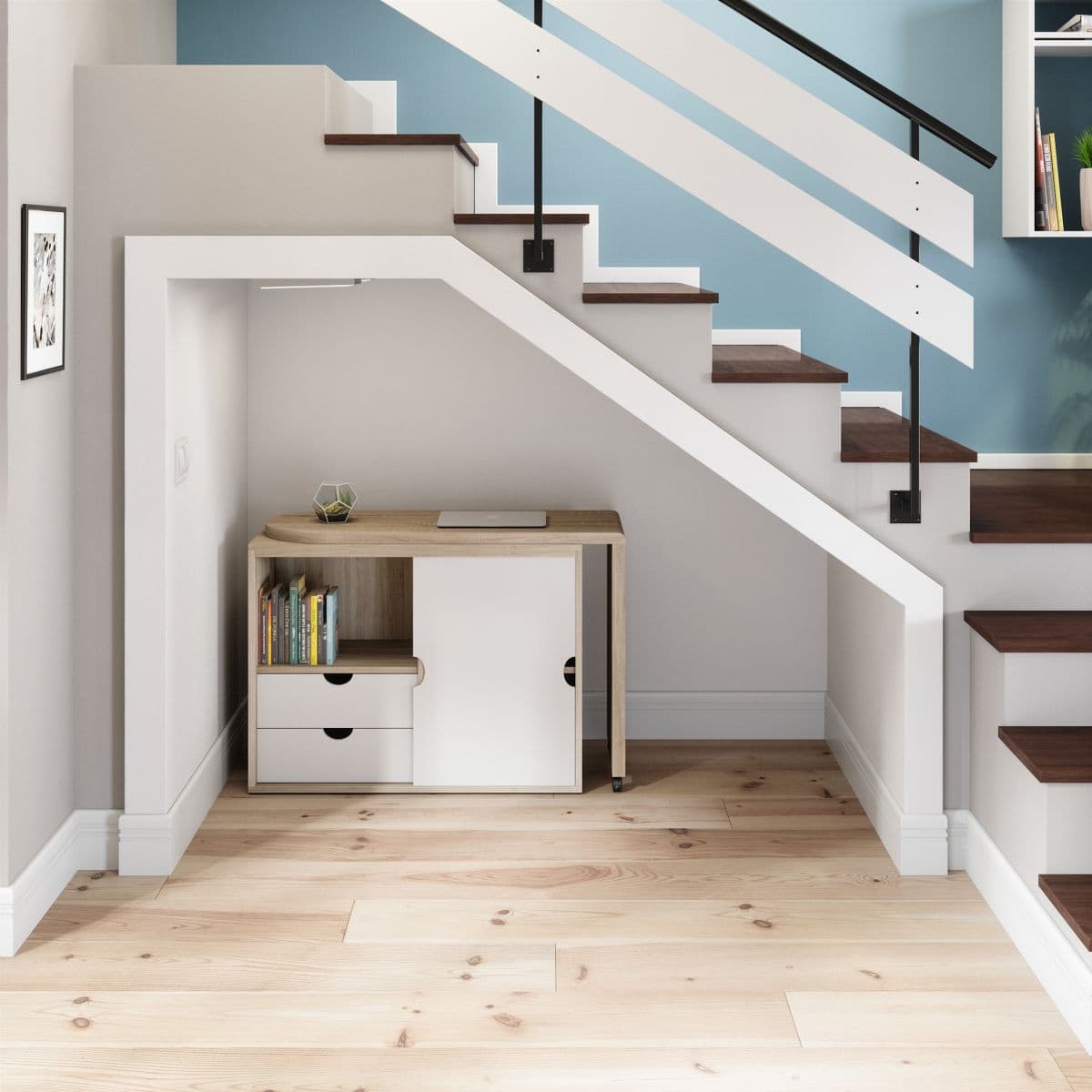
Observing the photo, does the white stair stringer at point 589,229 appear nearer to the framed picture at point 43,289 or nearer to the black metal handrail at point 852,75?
the black metal handrail at point 852,75

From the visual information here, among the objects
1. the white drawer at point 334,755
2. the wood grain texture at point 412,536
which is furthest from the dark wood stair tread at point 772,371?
the white drawer at point 334,755

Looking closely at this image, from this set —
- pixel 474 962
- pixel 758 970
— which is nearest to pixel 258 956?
pixel 474 962

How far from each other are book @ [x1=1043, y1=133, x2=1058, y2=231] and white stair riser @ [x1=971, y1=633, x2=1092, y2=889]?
1556 millimetres

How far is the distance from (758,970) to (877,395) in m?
2.12

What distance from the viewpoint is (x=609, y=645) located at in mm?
3947

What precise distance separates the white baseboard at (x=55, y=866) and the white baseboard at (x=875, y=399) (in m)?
2.50

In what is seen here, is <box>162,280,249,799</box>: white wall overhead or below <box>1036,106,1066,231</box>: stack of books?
below

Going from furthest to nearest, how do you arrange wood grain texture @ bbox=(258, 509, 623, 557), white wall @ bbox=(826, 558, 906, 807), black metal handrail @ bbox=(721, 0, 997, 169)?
1. wood grain texture @ bbox=(258, 509, 623, 557)
2. white wall @ bbox=(826, 558, 906, 807)
3. black metal handrail @ bbox=(721, 0, 997, 169)

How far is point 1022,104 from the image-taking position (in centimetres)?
404

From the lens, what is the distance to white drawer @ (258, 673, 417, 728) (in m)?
3.82

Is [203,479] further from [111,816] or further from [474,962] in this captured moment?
[474,962]

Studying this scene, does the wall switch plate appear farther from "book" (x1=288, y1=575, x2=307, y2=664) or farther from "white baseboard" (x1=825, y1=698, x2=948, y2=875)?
"white baseboard" (x1=825, y1=698, x2=948, y2=875)

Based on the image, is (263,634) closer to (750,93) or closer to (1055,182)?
(750,93)

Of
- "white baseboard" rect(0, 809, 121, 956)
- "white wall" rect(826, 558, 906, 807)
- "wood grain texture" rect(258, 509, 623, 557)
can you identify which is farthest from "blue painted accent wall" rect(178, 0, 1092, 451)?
"white baseboard" rect(0, 809, 121, 956)
